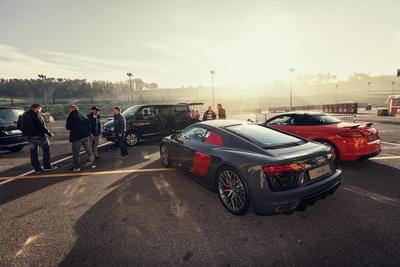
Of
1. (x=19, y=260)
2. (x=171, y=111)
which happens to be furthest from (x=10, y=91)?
(x=19, y=260)

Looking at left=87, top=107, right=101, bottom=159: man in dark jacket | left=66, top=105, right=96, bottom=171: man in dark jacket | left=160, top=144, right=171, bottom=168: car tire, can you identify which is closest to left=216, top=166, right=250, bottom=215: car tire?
left=160, top=144, right=171, bottom=168: car tire

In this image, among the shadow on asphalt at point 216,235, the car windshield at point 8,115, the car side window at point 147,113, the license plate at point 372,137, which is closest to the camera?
the shadow on asphalt at point 216,235

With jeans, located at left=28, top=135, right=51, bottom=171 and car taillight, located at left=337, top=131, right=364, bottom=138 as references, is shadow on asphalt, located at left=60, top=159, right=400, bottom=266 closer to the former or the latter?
car taillight, located at left=337, top=131, right=364, bottom=138

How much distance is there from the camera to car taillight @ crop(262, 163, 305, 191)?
9.87 ft

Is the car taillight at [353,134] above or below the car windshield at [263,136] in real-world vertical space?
below

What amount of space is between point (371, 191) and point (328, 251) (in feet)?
7.86

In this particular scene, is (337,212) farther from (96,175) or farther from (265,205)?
(96,175)

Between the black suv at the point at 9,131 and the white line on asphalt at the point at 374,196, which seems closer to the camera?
the white line on asphalt at the point at 374,196

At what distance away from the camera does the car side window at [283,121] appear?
6671 millimetres

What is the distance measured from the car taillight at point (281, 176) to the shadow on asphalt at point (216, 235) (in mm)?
675

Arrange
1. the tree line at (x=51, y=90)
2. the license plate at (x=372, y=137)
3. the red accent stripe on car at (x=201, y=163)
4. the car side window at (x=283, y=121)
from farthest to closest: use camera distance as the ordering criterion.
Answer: the tree line at (x=51, y=90)
the car side window at (x=283, y=121)
the license plate at (x=372, y=137)
the red accent stripe on car at (x=201, y=163)

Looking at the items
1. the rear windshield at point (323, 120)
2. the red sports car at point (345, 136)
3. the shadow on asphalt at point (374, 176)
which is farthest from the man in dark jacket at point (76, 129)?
the shadow on asphalt at point (374, 176)

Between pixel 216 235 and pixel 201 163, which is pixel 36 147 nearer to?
pixel 201 163

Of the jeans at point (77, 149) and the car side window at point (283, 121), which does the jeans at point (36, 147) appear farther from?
the car side window at point (283, 121)
